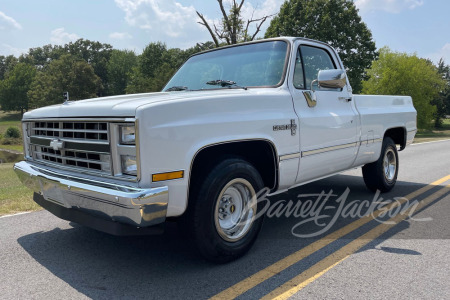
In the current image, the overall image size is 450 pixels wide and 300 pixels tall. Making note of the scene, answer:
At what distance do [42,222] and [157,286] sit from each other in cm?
244

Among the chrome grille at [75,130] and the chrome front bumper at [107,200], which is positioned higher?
the chrome grille at [75,130]

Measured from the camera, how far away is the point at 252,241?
11.5ft

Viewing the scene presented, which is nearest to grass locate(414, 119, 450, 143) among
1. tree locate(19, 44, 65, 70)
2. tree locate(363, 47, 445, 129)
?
tree locate(363, 47, 445, 129)

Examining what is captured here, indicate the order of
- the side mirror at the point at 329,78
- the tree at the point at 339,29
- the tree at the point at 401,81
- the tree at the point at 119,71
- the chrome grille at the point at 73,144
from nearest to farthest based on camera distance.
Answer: the chrome grille at the point at 73,144 < the side mirror at the point at 329,78 < the tree at the point at 339,29 < the tree at the point at 401,81 < the tree at the point at 119,71

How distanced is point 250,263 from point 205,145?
118 cm

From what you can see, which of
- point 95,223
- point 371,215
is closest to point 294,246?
point 371,215

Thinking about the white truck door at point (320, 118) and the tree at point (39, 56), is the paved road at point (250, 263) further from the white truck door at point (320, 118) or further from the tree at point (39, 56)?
the tree at point (39, 56)

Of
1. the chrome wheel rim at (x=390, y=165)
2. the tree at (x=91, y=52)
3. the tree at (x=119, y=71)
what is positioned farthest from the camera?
the tree at (x=91, y=52)

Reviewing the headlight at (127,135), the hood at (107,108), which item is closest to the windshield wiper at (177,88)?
the hood at (107,108)

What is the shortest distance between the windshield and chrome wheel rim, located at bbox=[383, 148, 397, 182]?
9.77ft

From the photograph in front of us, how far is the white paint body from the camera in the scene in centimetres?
274

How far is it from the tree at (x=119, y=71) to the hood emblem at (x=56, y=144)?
88416mm

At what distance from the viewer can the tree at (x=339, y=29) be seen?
32.7 meters

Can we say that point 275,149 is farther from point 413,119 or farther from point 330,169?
point 413,119
